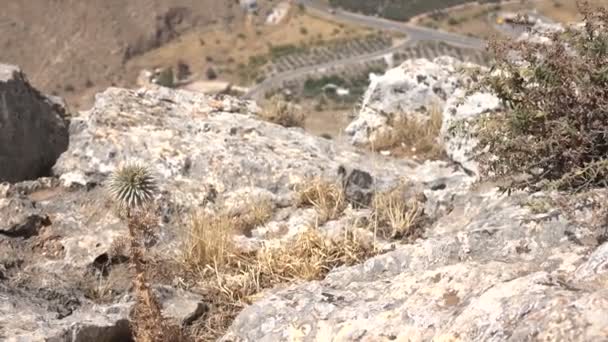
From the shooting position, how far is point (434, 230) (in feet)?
17.3

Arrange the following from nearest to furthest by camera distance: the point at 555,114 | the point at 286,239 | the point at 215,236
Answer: the point at 555,114 → the point at 215,236 → the point at 286,239

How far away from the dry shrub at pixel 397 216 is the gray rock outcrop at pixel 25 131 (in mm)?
3281

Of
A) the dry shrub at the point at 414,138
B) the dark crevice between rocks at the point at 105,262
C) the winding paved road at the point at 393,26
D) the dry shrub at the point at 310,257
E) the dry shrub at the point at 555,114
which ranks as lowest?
the winding paved road at the point at 393,26

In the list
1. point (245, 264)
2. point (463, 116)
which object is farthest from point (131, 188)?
point (463, 116)

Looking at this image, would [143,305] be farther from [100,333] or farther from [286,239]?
[286,239]

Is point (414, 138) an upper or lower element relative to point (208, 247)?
lower

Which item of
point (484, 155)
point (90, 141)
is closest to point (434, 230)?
point (484, 155)

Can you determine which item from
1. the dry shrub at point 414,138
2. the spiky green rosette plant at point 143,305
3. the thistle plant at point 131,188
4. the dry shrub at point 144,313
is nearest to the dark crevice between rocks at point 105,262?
the thistle plant at point 131,188

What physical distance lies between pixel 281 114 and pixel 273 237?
3.54 meters

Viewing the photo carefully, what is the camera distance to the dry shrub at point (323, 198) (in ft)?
19.2

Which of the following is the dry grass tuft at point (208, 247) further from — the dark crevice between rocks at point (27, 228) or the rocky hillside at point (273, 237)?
the dark crevice between rocks at point (27, 228)

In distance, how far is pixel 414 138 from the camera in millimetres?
8664

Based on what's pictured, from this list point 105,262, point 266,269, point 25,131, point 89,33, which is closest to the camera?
point 266,269

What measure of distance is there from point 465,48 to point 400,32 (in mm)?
11096
